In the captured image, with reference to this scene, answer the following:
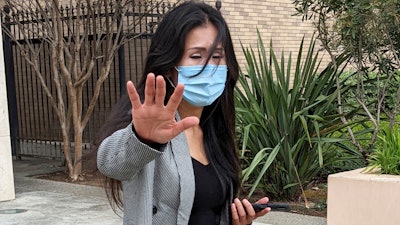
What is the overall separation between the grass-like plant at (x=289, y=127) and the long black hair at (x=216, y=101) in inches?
160

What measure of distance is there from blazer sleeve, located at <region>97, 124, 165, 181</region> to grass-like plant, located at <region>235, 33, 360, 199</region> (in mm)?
4687

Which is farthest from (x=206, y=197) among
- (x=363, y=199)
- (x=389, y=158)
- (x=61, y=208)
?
(x=61, y=208)

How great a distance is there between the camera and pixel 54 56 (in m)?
8.29

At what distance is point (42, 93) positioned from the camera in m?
12.3

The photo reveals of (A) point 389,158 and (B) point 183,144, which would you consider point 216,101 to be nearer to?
(B) point 183,144

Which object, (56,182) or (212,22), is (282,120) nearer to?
(56,182)

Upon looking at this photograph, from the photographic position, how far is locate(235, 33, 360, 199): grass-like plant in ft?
21.5

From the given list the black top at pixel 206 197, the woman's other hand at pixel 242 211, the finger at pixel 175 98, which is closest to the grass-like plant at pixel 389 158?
the woman's other hand at pixel 242 211

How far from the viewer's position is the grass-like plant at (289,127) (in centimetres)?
655

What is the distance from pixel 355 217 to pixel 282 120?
2.29 metres

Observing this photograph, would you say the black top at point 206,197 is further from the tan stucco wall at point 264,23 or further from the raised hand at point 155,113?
the tan stucco wall at point 264,23

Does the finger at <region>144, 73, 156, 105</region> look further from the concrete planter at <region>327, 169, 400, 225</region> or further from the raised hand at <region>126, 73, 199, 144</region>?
the concrete planter at <region>327, 169, 400, 225</region>

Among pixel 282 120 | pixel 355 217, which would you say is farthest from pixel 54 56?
pixel 355 217

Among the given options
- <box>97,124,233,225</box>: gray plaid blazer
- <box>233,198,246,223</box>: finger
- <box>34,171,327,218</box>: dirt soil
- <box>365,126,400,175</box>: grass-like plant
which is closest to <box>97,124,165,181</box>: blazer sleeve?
<box>97,124,233,225</box>: gray plaid blazer
